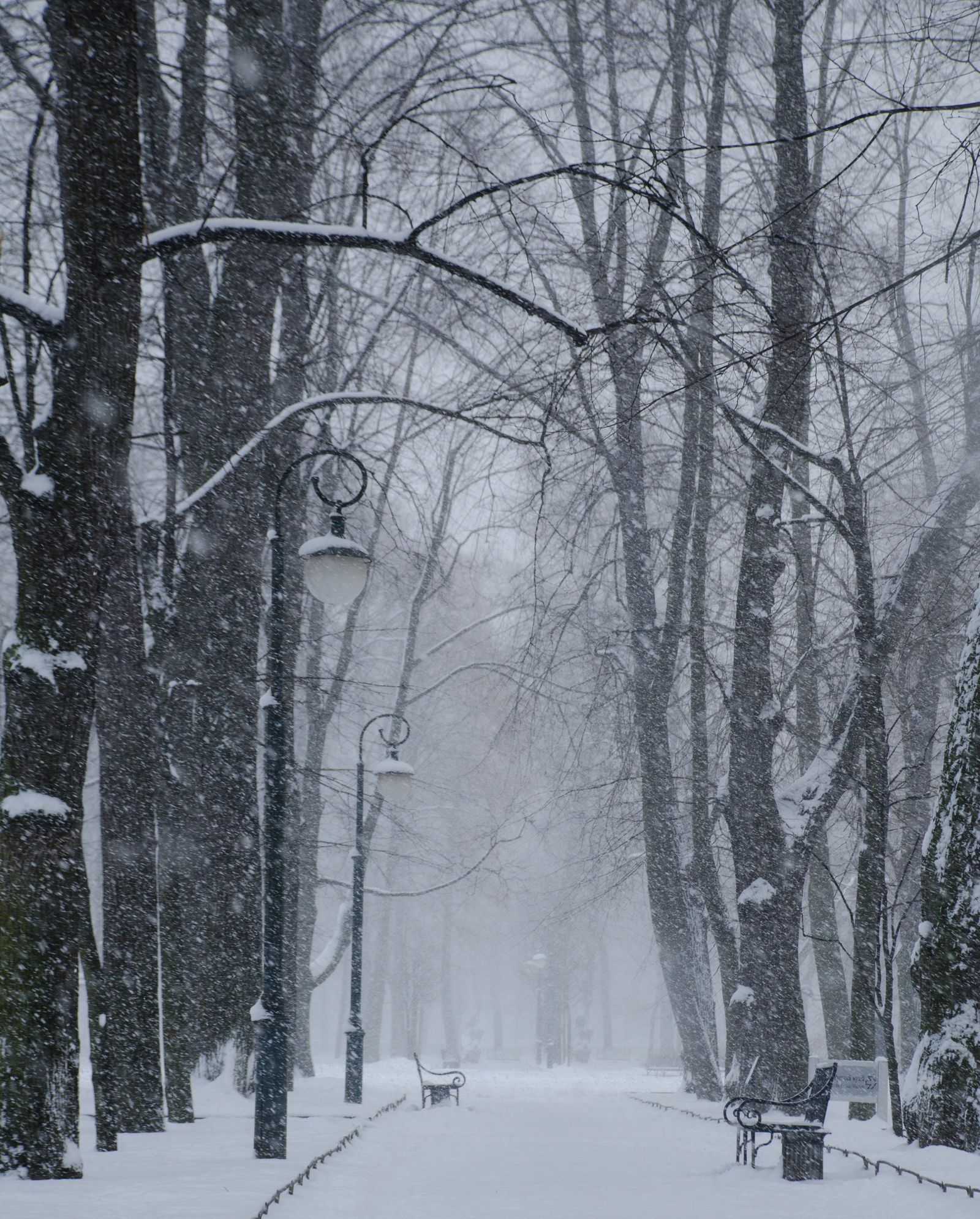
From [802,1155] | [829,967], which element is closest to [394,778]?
[802,1155]

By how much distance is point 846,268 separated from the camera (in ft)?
36.6

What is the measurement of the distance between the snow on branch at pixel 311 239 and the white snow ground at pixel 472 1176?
443 cm

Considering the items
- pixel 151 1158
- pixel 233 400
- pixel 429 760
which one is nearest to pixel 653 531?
pixel 233 400

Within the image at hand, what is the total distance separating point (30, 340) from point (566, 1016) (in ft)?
137

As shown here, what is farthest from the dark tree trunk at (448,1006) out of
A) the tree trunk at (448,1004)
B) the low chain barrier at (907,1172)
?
the low chain barrier at (907,1172)

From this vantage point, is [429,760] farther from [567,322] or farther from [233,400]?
[567,322]

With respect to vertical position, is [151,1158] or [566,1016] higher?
[151,1158]

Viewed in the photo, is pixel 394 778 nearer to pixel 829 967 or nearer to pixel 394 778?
pixel 394 778

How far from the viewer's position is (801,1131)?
27.0 feet

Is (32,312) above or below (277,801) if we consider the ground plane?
above

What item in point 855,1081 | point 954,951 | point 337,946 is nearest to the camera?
point 954,951

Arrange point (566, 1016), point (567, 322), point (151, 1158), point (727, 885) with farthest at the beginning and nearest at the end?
point (566, 1016)
point (727, 885)
point (151, 1158)
point (567, 322)

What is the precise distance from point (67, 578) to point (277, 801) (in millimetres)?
2774

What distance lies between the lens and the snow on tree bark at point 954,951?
7.34 m
